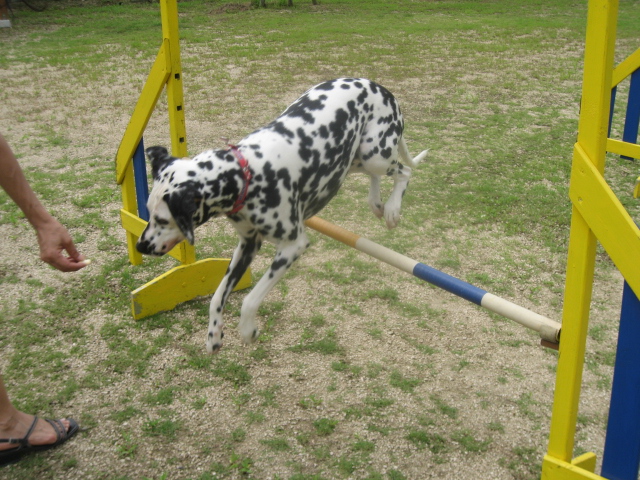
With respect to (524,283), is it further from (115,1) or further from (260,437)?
(115,1)

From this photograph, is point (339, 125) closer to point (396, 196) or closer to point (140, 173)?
point (396, 196)

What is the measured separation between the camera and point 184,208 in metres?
2.77

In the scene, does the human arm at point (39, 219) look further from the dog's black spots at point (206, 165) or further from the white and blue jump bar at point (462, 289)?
the white and blue jump bar at point (462, 289)

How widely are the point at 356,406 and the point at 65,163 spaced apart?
4.71m

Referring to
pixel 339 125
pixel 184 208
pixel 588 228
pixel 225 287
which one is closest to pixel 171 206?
pixel 184 208

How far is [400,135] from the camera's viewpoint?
4035 millimetres

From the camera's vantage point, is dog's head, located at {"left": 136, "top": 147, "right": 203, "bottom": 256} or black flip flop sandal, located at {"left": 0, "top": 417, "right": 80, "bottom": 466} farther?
black flip flop sandal, located at {"left": 0, "top": 417, "right": 80, "bottom": 466}

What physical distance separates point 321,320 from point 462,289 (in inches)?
55.8

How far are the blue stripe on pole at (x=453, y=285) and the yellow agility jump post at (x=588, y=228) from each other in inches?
30.9

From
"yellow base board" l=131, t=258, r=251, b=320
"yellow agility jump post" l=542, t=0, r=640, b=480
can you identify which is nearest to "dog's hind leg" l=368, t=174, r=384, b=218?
"yellow base board" l=131, t=258, r=251, b=320

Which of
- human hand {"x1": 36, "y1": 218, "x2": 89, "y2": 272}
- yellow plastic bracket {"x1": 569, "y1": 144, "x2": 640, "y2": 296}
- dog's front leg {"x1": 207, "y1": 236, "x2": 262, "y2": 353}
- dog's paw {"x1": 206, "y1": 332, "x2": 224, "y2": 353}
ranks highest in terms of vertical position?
yellow plastic bracket {"x1": 569, "y1": 144, "x2": 640, "y2": 296}

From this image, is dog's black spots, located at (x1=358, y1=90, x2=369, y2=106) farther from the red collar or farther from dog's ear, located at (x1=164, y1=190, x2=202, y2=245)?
dog's ear, located at (x1=164, y1=190, x2=202, y2=245)

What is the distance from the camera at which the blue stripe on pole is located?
3.15 metres

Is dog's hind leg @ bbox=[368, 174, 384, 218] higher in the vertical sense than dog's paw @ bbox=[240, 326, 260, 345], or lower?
higher
